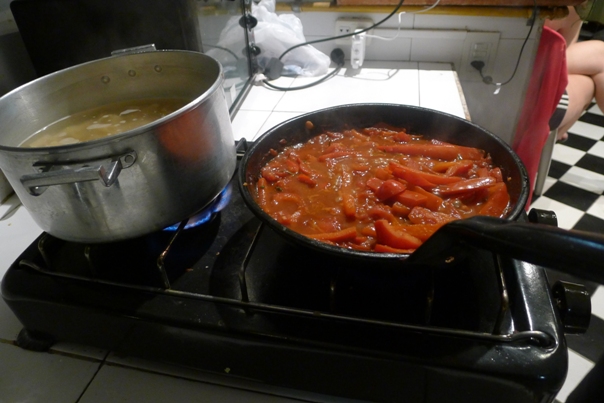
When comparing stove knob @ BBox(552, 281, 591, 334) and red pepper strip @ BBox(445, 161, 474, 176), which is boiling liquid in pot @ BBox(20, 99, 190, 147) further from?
stove knob @ BBox(552, 281, 591, 334)

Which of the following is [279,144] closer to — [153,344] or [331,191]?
[331,191]

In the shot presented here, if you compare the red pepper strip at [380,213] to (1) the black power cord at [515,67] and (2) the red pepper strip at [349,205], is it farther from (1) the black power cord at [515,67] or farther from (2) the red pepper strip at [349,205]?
(1) the black power cord at [515,67]

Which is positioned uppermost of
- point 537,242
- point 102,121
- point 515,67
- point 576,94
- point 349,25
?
point 537,242

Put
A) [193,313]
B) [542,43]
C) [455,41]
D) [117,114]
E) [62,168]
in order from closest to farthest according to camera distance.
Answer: [62,168]
[193,313]
[117,114]
[542,43]
[455,41]

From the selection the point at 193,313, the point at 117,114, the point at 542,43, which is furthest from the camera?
the point at 542,43

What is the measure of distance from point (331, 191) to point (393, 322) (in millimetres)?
310

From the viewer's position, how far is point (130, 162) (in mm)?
533

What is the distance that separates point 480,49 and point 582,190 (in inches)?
42.3

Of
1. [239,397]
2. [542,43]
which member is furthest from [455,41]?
[239,397]

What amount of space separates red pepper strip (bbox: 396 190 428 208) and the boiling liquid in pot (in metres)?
0.44

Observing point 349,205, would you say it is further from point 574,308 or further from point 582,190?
point 582,190

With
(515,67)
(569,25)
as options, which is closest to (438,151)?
(515,67)

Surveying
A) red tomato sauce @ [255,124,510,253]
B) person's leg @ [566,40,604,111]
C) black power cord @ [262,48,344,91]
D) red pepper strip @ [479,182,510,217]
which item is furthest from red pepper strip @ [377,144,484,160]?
person's leg @ [566,40,604,111]

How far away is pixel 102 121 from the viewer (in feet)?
2.53
